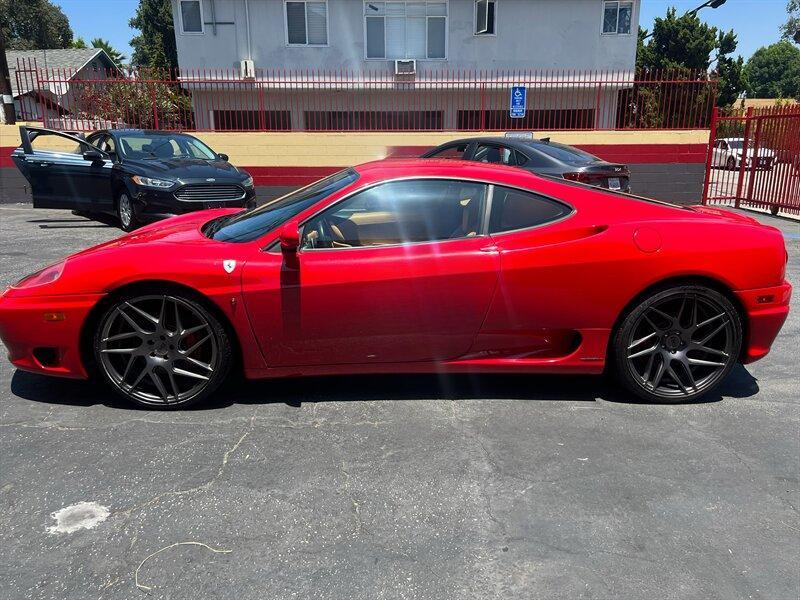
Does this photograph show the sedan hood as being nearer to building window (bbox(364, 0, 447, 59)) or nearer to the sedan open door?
the sedan open door

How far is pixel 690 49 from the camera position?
32906 millimetres

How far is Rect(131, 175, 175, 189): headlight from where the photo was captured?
888 centimetres

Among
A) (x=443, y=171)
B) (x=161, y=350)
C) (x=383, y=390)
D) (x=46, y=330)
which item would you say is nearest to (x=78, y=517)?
(x=161, y=350)

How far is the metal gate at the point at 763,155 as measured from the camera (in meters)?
11.7

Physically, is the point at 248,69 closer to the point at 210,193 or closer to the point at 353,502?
the point at 210,193

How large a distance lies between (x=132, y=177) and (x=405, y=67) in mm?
13168

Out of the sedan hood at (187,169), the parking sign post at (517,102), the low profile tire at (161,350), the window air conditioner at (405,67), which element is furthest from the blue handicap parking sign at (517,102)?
the low profile tire at (161,350)

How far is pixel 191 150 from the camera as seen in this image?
10.6 m

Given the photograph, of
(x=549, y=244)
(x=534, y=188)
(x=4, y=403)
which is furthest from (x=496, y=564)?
(x=4, y=403)

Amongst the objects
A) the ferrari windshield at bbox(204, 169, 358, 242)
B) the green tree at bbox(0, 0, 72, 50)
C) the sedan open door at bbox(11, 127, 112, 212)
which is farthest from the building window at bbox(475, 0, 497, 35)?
the green tree at bbox(0, 0, 72, 50)

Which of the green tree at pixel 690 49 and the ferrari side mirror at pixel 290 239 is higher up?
the green tree at pixel 690 49

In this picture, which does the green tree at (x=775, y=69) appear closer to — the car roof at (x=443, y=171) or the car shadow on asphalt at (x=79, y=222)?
the car shadow on asphalt at (x=79, y=222)

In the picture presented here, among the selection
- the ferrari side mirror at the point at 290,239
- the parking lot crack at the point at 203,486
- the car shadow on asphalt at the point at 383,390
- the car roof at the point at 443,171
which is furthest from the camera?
the car shadow on asphalt at the point at 383,390

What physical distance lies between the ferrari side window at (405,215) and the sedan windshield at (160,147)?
24.0 feet
